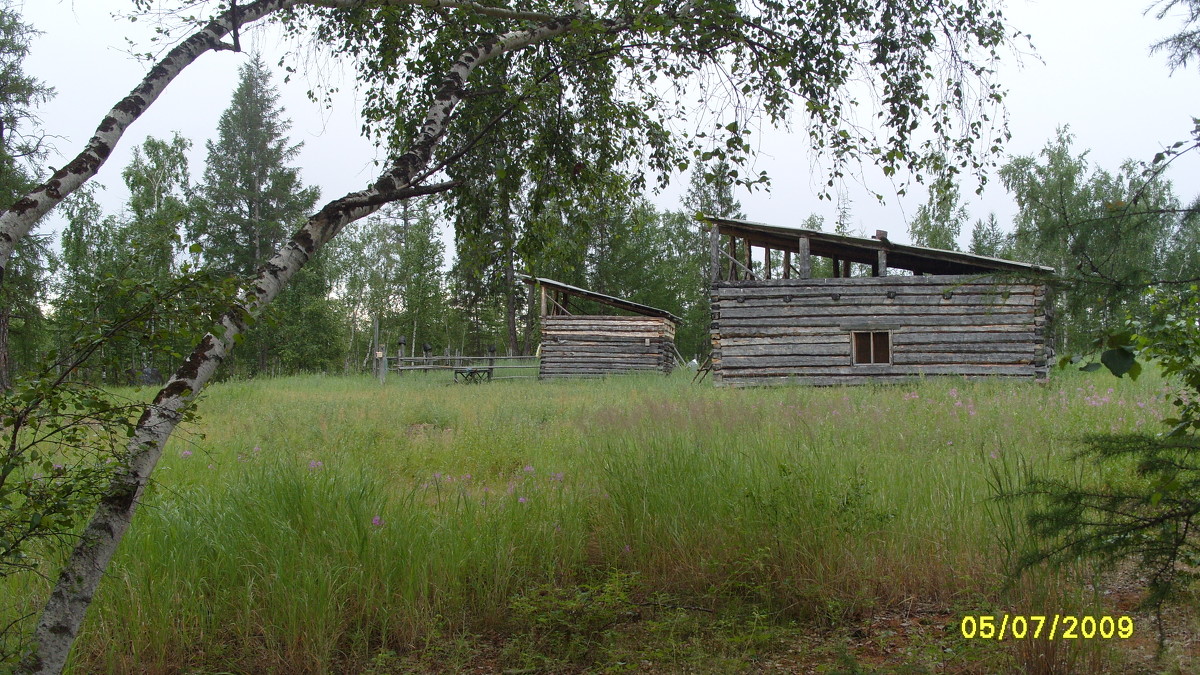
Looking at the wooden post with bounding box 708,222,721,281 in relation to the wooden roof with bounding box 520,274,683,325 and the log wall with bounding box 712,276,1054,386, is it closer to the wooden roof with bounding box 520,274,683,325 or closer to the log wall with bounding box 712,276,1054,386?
the log wall with bounding box 712,276,1054,386

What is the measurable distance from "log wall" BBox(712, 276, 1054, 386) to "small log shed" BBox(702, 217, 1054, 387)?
0.07 feet

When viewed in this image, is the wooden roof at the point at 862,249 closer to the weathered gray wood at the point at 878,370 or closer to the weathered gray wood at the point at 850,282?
the weathered gray wood at the point at 850,282

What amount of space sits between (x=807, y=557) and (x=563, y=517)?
1604 mm

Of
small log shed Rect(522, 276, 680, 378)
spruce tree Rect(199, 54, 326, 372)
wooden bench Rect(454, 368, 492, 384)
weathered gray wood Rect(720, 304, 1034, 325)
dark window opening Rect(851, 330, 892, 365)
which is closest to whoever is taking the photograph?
weathered gray wood Rect(720, 304, 1034, 325)

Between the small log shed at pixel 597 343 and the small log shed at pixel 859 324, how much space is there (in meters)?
9.68

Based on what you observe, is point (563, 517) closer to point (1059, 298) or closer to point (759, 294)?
point (1059, 298)

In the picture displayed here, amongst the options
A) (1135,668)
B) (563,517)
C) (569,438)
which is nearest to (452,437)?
(569,438)

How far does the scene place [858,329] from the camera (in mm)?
16188

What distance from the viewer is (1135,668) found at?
107 inches

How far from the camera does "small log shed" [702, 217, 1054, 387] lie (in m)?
15.5

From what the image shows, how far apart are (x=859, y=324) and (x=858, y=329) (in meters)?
0.13

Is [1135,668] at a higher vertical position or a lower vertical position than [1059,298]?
lower

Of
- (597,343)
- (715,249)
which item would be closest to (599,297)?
(597,343)
